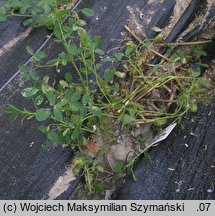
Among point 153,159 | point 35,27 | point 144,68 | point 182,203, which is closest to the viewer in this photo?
point 182,203

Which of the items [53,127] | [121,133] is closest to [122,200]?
[121,133]

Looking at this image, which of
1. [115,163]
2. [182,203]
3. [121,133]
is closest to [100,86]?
[121,133]

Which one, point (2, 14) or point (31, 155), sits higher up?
point (2, 14)

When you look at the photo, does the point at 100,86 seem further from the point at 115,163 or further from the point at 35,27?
the point at 35,27

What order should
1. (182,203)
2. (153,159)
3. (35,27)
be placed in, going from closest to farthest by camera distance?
1. (182,203)
2. (153,159)
3. (35,27)

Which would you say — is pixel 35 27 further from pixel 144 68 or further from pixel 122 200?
pixel 122 200

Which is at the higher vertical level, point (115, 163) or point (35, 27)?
point (35, 27)

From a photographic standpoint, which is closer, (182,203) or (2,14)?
(182,203)

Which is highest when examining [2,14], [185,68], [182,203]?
[2,14]

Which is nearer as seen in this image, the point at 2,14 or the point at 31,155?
the point at 31,155
